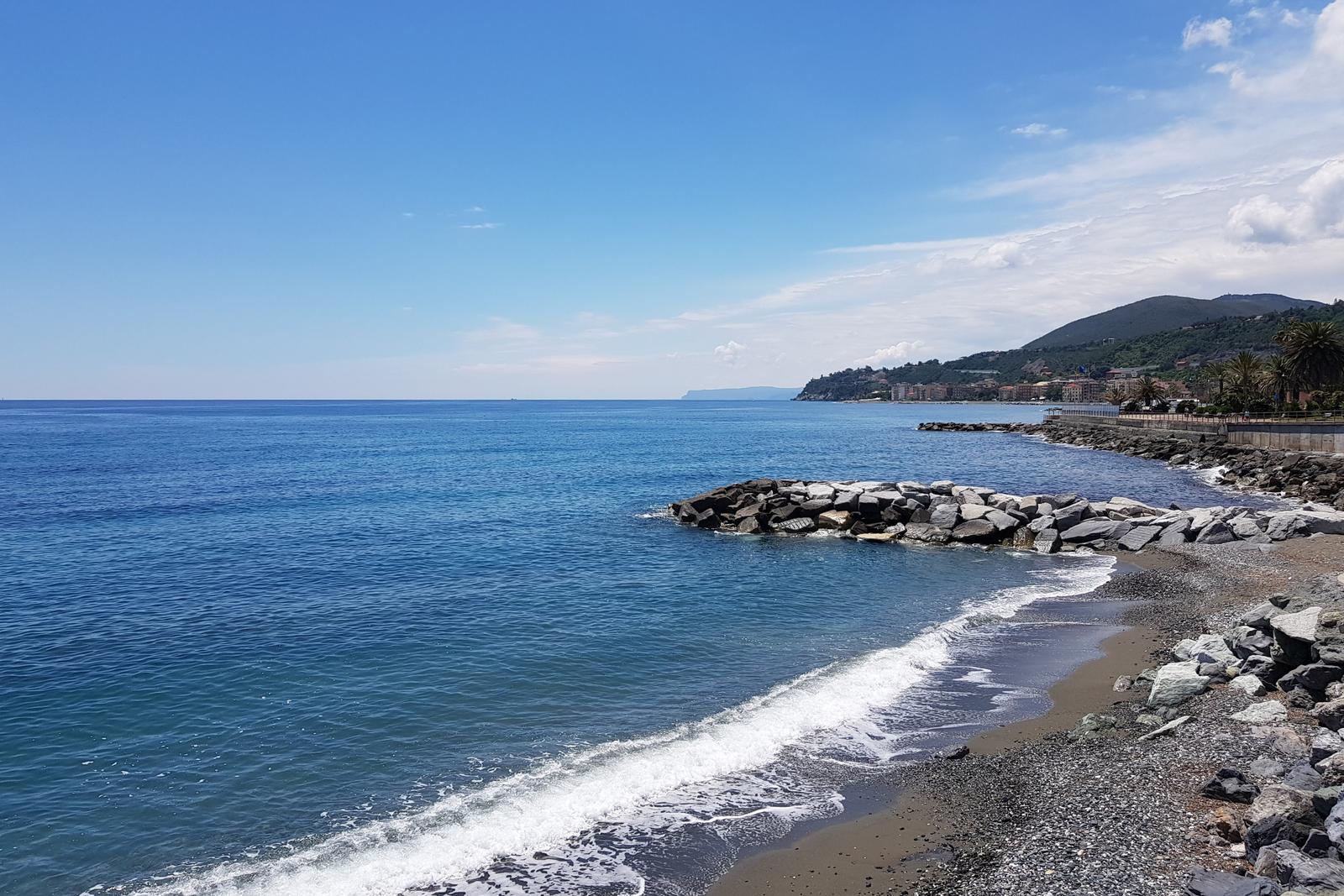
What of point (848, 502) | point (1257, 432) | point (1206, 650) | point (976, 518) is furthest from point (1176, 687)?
point (1257, 432)

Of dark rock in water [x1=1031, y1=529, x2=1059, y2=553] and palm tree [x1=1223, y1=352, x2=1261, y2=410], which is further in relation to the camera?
palm tree [x1=1223, y1=352, x2=1261, y2=410]

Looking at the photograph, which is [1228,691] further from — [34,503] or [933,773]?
[34,503]

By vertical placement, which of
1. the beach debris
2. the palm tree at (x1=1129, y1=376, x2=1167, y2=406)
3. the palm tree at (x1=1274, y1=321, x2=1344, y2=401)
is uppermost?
the palm tree at (x1=1274, y1=321, x2=1344, y2=401)

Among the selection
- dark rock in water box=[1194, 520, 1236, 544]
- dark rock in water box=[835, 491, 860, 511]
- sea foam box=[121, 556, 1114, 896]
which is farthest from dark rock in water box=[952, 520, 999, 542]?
sea foam box=[121, 556, 1114, 896]

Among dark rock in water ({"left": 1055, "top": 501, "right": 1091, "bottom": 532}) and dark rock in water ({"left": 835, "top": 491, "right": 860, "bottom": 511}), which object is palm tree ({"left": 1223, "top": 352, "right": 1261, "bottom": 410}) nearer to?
dark rock in water ({"left": 1055, "top": 501, "right": 1091, "bottom": 532})

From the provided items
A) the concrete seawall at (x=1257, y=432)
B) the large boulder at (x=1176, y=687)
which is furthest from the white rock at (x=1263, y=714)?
the concrete seawall at (x=1257, y=432)

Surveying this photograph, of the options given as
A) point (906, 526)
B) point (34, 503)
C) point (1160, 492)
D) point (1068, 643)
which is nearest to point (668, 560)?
point (906, 526)

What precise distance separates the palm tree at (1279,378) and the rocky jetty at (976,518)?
52544mm

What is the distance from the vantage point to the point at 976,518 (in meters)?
34.7

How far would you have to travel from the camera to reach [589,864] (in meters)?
10.5

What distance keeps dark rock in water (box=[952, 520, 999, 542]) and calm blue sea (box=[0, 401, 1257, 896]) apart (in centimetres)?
136

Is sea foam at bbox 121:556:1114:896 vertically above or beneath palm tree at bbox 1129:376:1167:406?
beneath

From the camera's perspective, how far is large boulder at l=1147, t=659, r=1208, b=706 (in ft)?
47.1

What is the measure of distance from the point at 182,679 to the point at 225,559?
14.0m
